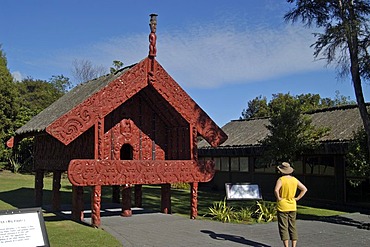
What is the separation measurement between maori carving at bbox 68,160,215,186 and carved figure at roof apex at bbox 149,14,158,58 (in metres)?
3.44

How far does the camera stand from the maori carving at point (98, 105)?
12.3m

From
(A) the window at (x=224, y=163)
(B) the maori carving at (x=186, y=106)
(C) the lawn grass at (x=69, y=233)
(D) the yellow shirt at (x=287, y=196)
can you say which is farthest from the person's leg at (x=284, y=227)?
(A) the window at (x=224, y=163)

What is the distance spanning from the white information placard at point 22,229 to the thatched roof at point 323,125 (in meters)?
11.9

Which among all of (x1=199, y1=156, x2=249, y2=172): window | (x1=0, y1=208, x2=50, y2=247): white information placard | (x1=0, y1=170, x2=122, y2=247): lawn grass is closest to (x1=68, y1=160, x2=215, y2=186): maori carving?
(x1=0, y1=170, x2=122, y2=247): lawn grass

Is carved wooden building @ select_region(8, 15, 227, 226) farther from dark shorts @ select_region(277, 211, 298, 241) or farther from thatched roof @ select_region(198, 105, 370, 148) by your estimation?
thatched roof @ select_region(198, 105, 370, 148)

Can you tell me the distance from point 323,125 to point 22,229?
17654 millimetres

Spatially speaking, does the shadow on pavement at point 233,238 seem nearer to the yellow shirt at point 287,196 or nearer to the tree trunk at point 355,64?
the yellow shirt at point 287,196

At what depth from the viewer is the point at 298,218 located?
51.1 feet

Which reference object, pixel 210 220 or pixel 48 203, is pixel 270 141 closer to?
pixel 210 220

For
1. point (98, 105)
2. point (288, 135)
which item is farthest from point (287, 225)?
point (288, 135)

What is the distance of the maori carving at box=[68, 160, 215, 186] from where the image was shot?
1223 cm

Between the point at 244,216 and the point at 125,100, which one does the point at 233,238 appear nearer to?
the point at 244,216

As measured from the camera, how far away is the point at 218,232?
12078 millimetres

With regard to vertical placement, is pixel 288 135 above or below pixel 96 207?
above
